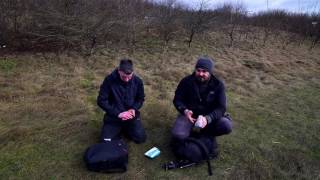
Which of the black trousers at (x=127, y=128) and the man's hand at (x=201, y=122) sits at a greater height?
the man's hand at (x=201, y=122)

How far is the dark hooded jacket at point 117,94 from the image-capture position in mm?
4082

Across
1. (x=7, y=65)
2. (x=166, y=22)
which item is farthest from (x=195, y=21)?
(x=7, y=65)

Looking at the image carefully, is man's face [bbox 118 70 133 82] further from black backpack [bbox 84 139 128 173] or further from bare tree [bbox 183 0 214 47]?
bare tree [bbox 183 0 214 47]

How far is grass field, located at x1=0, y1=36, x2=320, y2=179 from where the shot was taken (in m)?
3.69

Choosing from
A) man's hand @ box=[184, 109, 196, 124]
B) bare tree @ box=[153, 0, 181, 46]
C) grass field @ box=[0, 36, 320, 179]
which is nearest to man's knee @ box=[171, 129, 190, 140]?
man's hand @ box=[184, 109, 196, 124]

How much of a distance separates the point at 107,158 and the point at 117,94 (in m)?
0.96

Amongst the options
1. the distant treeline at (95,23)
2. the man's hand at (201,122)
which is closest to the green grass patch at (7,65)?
the distant treeline at (95,23)

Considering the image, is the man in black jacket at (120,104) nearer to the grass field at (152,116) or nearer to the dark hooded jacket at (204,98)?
the grass field at (152,116)

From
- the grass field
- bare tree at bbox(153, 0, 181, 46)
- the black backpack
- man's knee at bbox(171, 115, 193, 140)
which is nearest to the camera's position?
the black backpack

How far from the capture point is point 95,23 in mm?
8359

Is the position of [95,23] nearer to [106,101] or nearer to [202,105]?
[106,101]

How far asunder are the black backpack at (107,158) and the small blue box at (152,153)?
0.36m

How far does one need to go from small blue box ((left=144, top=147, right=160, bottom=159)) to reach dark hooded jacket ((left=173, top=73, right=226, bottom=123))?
552 mm

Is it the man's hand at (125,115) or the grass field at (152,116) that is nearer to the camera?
the grass field at (152,116)
